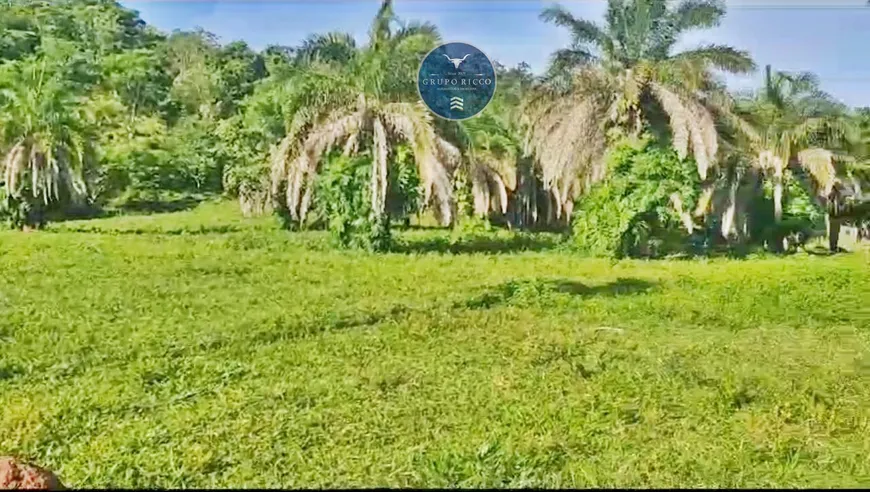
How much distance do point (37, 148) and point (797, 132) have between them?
945cm

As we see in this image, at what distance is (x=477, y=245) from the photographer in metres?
10.7

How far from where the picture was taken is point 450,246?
10.4 m

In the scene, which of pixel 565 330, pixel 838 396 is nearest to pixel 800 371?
pixel 838 396

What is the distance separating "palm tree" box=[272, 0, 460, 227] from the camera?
9.09 m

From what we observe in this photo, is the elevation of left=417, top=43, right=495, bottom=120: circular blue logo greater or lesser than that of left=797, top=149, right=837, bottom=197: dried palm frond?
greater

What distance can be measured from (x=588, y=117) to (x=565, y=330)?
18.3 feet

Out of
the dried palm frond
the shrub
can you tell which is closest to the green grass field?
the shrub

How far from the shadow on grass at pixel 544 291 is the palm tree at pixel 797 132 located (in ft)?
18.8

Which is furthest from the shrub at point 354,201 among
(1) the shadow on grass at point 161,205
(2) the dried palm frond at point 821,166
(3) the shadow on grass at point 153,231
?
(1) the shadow on grass at point 161,205

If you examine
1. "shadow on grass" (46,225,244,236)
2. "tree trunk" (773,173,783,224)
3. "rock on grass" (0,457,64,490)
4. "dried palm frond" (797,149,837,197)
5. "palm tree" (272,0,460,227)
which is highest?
"palm tree" (272,0,460,227)

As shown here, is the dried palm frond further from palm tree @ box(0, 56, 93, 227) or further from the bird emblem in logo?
palm tree @ box(0, 56, 93, 227)

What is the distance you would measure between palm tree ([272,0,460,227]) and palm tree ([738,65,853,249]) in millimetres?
5189

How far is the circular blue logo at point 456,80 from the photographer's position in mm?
7078

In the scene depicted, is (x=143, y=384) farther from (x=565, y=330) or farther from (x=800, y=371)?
(x=800, y=371)
